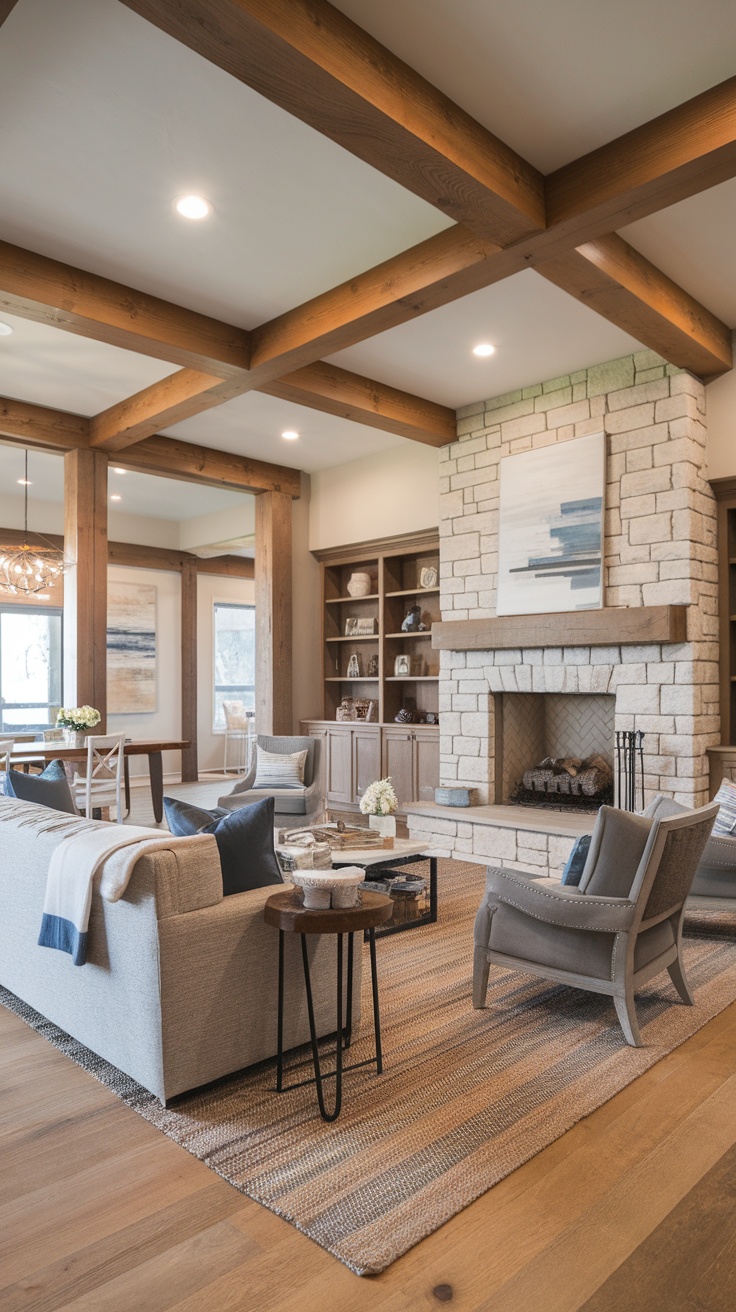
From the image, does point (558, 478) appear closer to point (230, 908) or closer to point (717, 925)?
point (717, 925)

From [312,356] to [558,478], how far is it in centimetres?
191

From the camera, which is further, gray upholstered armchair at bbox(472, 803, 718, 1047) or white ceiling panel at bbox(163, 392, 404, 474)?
white ceiling panel at bbox(163, 392, 404, 474)

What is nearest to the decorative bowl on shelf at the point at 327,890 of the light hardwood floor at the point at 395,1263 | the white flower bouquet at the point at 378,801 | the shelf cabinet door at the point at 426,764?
the light hardwood floor at the point at 395,1263

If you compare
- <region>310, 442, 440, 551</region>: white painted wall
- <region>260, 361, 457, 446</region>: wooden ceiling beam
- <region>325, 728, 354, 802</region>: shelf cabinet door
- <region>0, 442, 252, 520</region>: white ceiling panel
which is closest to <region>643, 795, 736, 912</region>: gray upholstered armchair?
<region>260, 361, 457, 446</region>: wooden ceiling beam

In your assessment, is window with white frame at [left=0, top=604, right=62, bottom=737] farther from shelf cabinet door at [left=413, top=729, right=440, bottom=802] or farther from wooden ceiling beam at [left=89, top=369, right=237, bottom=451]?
shelf cabinet door at [left=413, top=729, right=440, bottom=802]

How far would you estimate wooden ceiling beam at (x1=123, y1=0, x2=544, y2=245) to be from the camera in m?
2.43

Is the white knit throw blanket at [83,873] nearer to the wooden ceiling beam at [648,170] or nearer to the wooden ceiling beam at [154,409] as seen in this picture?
the wooden ceiling beam at [648,170]

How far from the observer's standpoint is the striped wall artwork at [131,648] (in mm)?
10070

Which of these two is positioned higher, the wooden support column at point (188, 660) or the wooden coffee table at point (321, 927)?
the wooden support column at point (188, 660)

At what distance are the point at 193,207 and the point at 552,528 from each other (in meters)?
3.10

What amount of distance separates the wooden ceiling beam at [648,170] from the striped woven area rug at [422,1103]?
3154 millimetres

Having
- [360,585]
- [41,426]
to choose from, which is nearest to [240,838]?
[41,426]

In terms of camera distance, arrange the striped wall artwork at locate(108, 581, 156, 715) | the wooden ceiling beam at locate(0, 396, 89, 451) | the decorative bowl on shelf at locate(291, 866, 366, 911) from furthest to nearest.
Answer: the striped wall artwork at locate(108, 581, 156, 715) < the wooden ceiling beam at locate(0, 396, 89, 451) < the decorative bowl on shelf at locate(291, 866, 366, 911)

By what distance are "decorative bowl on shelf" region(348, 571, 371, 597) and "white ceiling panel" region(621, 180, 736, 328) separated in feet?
13.0
